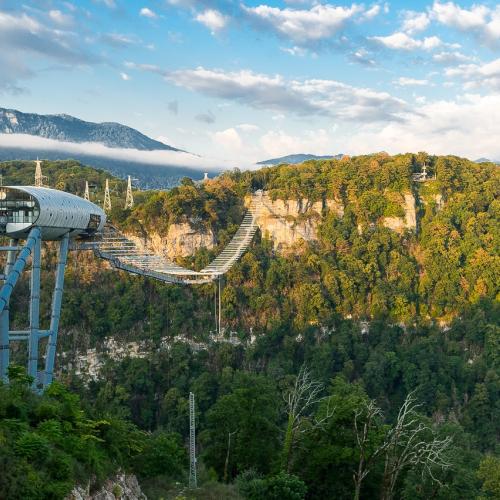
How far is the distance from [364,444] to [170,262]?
80.5 ft

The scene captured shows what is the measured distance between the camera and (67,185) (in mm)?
55625

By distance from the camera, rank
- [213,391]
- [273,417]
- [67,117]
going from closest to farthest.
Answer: [273,417], [213,391], [67,117]

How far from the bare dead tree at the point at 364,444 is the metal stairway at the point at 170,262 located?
13.3 m

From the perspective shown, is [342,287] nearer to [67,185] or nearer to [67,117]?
[67,185]

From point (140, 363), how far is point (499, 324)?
25.0 m

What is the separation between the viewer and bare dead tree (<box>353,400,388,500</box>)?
1698cm

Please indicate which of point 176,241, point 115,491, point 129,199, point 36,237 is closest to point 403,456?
point 115,491

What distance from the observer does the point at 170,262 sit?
1599 inches

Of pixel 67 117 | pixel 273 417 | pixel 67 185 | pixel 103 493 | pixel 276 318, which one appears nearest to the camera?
pixel 103 493

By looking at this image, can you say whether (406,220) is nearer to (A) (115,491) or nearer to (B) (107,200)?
(B) (107,200)

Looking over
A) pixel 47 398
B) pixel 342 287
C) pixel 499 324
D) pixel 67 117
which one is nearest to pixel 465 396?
pixel 499 324

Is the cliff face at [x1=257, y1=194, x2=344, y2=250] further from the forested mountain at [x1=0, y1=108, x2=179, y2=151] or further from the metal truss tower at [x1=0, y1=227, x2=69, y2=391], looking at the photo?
the forested mountain at [x1=0, y1=108, x2=179, y2=151]

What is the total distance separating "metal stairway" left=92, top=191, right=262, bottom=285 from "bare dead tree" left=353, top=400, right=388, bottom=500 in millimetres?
13324

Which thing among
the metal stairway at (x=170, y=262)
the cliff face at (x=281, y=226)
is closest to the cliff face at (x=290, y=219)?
the cliff face at (x=281, y=226)
